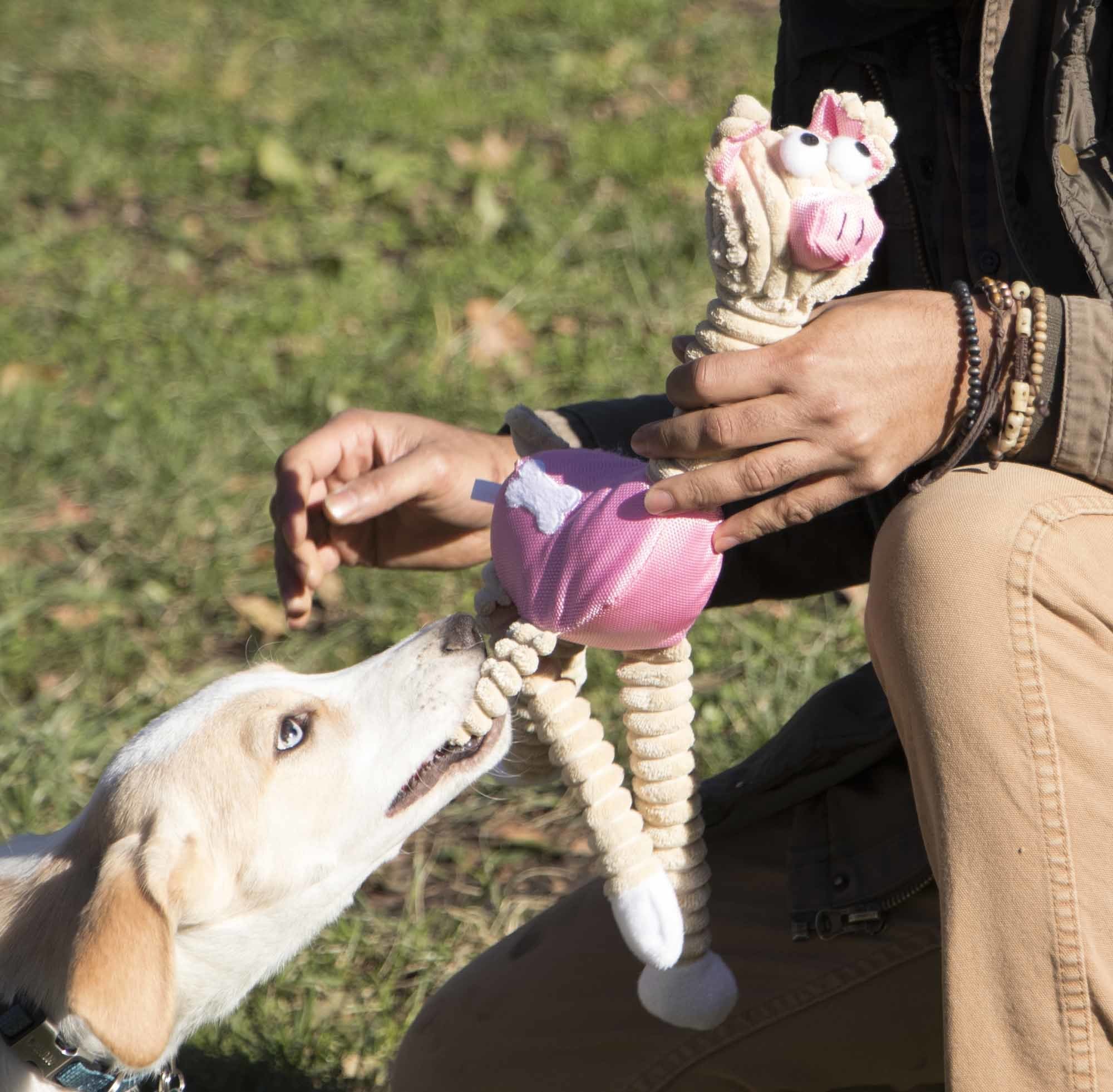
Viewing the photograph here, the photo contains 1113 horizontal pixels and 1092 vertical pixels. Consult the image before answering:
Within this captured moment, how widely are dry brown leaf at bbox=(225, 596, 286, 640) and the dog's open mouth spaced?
148 centimetres

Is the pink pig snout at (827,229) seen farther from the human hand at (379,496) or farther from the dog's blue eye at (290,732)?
the dog's blue eye at (290,732)

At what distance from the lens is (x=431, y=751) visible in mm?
1917

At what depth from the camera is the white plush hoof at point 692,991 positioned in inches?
67.4

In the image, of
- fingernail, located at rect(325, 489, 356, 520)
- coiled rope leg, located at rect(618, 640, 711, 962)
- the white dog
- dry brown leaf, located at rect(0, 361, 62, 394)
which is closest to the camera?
coiled rope leg, located at rect(618, 640, 711, 962)

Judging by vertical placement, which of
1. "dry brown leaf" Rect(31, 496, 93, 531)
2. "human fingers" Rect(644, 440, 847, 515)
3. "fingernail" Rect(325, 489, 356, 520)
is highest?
"human fingers" Rect(644, 440, 847, 515)

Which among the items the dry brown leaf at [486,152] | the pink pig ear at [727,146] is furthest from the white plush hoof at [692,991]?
the dry brown leaf at [486,152]

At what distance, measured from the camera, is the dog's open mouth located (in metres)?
1.91

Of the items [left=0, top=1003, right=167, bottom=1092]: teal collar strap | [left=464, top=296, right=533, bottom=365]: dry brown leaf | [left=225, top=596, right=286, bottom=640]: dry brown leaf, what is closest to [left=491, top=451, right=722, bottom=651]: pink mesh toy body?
[left=0, top=1003, right=167, bottom=1092]: teal collar strap

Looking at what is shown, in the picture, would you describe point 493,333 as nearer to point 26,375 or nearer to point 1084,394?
point 26,375

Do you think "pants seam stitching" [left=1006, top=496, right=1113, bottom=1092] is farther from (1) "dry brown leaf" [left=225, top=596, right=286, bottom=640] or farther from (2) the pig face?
(1) "dry brown leaf" [left=225, top=596, right=286, bottom=640]

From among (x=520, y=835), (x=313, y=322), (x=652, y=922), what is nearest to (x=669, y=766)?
(x=652, y=922)

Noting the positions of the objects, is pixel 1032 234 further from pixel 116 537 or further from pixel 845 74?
pixel 116 537

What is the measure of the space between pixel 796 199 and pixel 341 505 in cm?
90

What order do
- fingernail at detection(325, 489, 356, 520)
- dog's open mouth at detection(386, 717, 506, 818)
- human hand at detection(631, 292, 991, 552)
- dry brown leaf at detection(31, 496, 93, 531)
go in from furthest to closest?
dry brown leaf at detection(31, 496, 93, 531) < fingernail at detection(325, 489, 356, 520) < dog's open mouth at detection(386, 717, 506, 818) < human hand at detection(631, 292, 991, 552)
